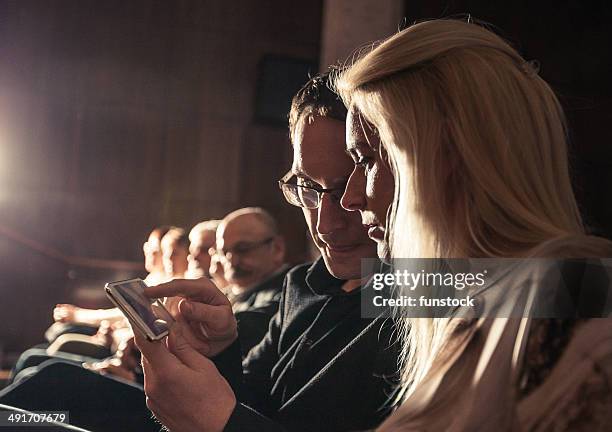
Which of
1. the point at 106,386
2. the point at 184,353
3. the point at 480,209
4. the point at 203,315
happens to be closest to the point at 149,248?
the point at 106,386

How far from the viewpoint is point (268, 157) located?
14.6 feet

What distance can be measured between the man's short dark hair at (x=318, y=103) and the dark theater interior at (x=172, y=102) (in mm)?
2378

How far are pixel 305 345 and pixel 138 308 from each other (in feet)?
1.23

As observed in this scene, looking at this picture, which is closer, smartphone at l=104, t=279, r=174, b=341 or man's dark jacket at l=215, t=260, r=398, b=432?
smartphone at l=104, t=279, r=174, b=341

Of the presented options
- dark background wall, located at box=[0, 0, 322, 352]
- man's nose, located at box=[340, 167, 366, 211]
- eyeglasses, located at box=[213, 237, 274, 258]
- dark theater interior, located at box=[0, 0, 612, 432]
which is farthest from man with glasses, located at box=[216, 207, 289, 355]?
dark background wall, located at box=[0, 0, 322, 352]

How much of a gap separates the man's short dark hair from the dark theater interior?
2378 mm

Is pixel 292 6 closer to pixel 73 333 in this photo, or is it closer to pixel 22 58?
pixel 22 58

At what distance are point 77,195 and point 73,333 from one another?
6.80ft

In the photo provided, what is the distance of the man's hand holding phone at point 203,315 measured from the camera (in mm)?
1182

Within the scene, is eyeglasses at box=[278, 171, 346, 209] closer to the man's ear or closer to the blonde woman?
the blonde woman

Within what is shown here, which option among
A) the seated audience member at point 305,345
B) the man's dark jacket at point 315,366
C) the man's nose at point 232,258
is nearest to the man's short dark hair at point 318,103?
the seated audience member at point 305,345

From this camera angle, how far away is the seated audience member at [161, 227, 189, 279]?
294 centimetres

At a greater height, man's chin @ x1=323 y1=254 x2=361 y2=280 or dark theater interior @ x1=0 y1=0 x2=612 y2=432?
dark theater interior @ x1=0 y1=0 x2=612 y2=432

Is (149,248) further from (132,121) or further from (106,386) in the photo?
(106,386)
